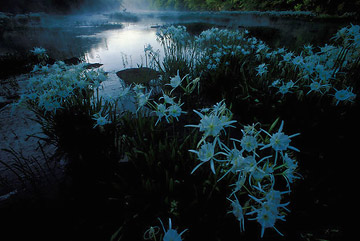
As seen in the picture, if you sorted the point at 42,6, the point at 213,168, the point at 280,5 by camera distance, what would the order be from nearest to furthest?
1. the point at 213,168
2. the point at 280,5
3. the point at 42,6

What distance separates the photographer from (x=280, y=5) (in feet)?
73.6

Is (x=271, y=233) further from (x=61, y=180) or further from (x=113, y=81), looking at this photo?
(x=113, y=81)

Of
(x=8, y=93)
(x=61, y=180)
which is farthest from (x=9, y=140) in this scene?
(x=8, y=93)

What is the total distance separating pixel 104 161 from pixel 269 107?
2.51 meters

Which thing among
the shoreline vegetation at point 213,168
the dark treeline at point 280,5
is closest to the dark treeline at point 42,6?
the dark treeline at point 280,5

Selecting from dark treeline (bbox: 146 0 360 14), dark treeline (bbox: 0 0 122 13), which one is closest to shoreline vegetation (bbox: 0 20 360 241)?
dark treeline (bbox: 146 0 360 14)

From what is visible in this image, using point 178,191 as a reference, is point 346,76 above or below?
above

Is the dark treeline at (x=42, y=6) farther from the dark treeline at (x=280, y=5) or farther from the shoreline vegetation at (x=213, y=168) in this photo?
the shoreline vegetation at (x=213, y=168)

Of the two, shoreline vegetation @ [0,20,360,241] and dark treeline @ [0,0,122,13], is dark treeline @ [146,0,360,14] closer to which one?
shoreline vegetation @ [0,20,360,241]

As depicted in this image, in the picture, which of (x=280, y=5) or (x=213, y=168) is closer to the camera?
(x=213, y=168)

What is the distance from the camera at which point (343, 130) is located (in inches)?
81.0

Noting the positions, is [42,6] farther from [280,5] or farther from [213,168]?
[213,168]

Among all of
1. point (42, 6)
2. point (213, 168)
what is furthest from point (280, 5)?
point (42, 6)

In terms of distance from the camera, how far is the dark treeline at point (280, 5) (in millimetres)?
10984
